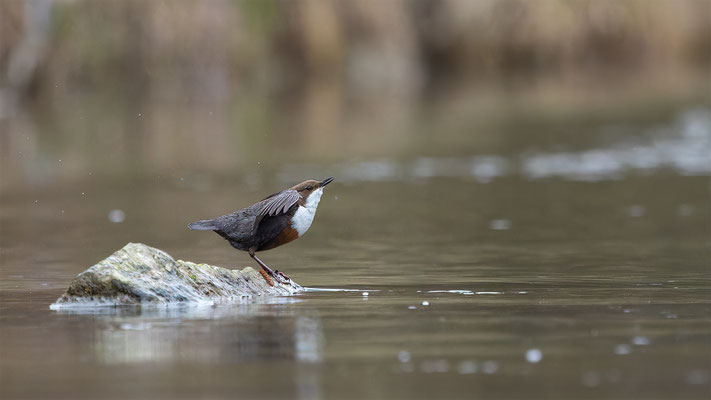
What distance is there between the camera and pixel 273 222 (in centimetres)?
787

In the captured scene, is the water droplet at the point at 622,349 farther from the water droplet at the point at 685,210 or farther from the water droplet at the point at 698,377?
the water droplet at the point at 685,210

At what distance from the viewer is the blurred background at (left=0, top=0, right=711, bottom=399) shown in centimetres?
552

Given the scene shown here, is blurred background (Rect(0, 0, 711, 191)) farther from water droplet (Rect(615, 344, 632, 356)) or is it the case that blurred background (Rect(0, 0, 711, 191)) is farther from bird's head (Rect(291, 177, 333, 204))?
water droplet (Rect(615, 344, 632, 356))

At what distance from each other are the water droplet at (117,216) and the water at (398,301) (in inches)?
2.4

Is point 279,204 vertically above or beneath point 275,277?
above

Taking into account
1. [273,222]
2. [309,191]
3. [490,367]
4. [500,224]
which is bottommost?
[490,367]

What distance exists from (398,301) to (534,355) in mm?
1797

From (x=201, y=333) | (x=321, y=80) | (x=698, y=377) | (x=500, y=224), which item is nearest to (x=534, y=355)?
(x=698, y=377)

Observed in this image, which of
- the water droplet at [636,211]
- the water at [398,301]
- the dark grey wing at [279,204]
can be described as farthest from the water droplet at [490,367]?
the water droplet at [636,211]

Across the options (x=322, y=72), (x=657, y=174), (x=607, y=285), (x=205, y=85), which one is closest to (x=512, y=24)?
(x=322, y=72)

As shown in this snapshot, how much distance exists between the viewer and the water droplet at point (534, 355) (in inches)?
217

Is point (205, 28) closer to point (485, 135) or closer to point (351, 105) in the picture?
point (351, 105)

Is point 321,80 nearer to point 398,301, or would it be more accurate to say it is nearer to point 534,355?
point 398,301

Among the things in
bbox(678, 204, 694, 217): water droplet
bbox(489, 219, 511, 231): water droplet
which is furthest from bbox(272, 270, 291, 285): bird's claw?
bbox(678, 204, 694, 217): water droplet
